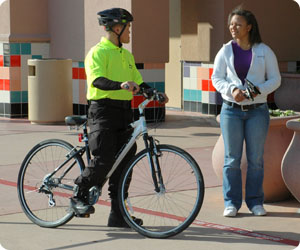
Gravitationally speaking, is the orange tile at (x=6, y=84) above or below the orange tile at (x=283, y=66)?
below

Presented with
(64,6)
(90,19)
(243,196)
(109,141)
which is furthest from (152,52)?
(109,141)

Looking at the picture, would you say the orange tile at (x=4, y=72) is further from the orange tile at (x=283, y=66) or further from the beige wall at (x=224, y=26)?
the orange tile at (x=283, y=66)

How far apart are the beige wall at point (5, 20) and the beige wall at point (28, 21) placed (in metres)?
0.06

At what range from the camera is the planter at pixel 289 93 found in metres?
13.1

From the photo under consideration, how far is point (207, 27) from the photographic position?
14555mm

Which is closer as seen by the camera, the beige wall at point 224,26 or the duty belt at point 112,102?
the duty belt at point 112,102

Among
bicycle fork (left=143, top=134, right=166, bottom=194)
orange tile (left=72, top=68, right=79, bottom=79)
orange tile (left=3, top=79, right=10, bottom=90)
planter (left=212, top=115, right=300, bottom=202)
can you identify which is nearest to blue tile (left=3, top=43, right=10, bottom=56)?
orange tile (left=3, top=79, right=10, bottom=90)

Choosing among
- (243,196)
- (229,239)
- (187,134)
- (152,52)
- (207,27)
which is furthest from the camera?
(207,27)

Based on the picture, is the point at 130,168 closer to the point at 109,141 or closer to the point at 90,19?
the point at 109,141

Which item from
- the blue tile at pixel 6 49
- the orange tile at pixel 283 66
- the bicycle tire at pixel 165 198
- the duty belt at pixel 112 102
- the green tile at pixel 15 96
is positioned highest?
the blue tile at pixel 6 49

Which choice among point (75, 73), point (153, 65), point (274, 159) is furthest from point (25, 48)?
point (274, 159)

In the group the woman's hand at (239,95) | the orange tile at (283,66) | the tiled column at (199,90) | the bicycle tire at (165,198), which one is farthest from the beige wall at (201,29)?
the woman's hand at (239,95)

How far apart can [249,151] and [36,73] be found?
298 inches

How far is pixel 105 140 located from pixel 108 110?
25cm
